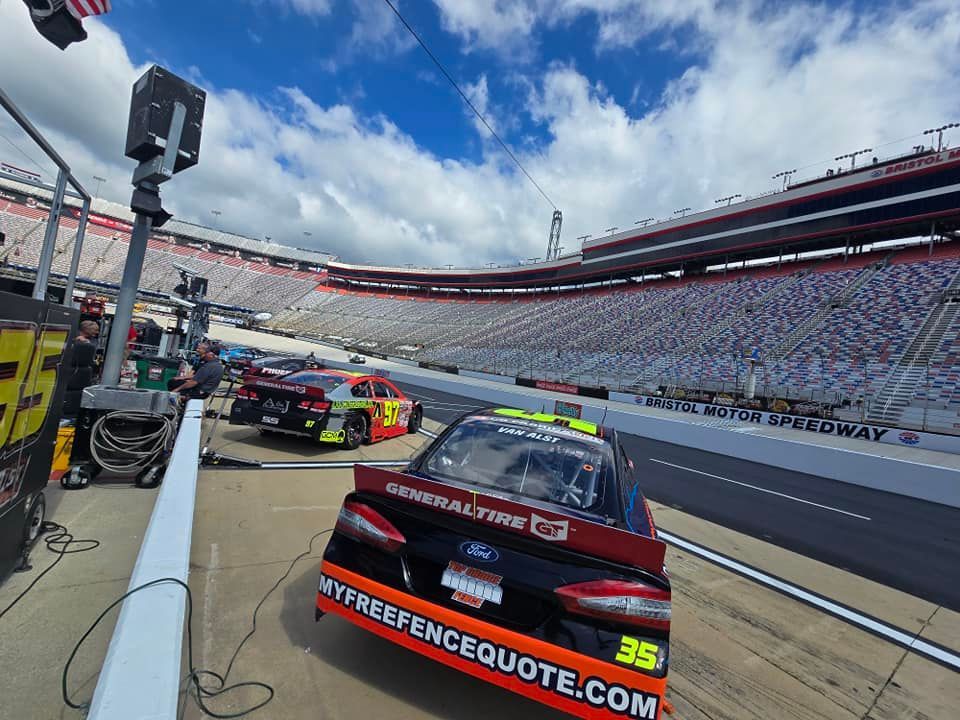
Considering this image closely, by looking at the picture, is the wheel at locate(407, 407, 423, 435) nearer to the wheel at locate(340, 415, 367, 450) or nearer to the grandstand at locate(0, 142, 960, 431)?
the wheel at locate(340, 415, 367, 450)

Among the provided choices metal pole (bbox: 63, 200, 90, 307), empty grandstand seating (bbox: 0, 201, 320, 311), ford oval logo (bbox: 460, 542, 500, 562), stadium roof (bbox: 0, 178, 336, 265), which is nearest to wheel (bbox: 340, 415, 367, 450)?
metal pole (bbox: 63, 200, 90, 307)

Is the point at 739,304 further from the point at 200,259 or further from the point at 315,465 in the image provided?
the point at 200,259

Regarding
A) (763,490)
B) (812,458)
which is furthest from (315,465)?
(812,458)

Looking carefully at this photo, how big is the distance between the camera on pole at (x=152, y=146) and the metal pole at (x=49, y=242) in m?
2.19

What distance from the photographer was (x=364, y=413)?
24.6 ft

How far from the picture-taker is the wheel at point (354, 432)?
23.3 feet

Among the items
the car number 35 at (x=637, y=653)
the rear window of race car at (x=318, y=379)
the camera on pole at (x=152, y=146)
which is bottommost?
the car number 35 at (x=637, y=653)

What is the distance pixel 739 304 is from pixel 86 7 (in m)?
36.2

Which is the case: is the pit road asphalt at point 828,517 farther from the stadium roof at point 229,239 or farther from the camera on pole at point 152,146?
the stadium roof at point 229,239

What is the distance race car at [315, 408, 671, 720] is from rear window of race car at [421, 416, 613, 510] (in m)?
0.07

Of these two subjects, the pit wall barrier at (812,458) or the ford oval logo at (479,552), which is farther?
the pit wall barrier at (812,458)

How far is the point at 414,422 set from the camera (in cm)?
943

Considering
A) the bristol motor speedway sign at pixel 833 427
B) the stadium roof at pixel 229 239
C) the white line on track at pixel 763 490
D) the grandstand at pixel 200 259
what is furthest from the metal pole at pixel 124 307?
the stadium roof at pixel 229 239

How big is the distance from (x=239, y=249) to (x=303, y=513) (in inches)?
3561
